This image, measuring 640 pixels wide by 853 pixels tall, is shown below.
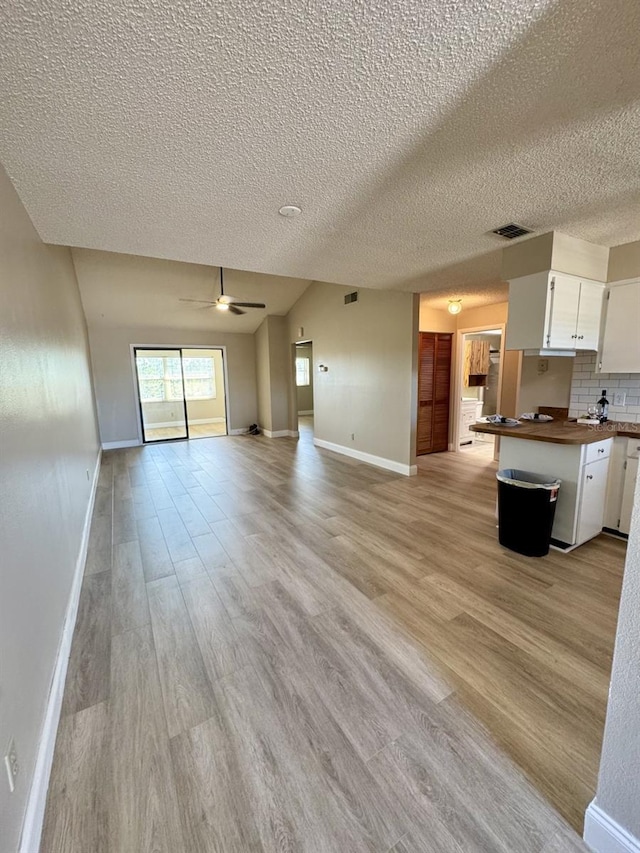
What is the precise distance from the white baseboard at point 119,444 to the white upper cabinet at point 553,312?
704cm

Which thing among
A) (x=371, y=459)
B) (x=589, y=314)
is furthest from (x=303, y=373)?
(x=589, y=314)

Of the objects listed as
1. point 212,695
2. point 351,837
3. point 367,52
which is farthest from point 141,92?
point 351,837

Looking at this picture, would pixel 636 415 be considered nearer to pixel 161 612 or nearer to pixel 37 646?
pixel 161 612

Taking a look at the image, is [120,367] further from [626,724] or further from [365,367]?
[626,724]

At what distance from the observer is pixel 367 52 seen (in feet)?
3.88

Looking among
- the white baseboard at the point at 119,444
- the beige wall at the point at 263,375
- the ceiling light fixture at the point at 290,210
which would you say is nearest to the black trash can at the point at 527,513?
the ceiling light fixture at the point at 290,210

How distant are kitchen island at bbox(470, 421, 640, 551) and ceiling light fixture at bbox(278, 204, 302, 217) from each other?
232 centimetres

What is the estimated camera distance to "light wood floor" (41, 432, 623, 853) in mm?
1167

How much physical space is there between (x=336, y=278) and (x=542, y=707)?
3.99 meters

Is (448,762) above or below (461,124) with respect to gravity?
below

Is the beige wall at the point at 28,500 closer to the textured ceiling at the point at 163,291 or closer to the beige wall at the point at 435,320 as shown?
the textured ceiling at the point at 163,291

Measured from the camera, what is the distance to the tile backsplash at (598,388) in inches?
127

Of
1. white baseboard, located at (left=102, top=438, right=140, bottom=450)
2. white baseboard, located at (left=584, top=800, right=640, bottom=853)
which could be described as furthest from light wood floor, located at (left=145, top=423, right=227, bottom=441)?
white baseboard, located at (left=584, top=800, right=640, bottom=853)

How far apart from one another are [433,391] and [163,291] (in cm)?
501
